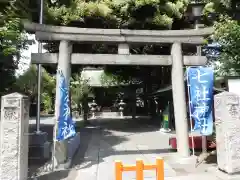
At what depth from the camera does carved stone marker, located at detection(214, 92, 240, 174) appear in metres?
7.60

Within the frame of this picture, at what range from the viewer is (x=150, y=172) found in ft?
28.0

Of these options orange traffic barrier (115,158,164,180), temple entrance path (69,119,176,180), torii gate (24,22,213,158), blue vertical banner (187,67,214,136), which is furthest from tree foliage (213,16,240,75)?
orange traffic barrier (115,158,164,180)

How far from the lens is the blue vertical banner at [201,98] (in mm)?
8844

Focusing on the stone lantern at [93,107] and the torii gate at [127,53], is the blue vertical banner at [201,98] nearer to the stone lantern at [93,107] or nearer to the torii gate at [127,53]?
the torii gate at [127,53]

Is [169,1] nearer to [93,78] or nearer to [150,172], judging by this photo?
[150,172]

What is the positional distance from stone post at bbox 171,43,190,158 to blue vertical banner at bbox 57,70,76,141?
3539mm

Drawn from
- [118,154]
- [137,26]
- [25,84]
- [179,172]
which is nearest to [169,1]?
[137,26]

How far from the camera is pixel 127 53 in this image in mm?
9789

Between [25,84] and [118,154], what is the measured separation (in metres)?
20.0

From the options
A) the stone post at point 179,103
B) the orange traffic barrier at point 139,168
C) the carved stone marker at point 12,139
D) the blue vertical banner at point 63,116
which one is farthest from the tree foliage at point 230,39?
the carved stone marker at point 12,139

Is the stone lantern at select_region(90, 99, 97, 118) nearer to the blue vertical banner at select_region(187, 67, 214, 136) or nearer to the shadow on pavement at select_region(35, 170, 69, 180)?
the shadow on pavement at select_region(35, 170, 69, 180)

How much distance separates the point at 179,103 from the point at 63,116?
389cm

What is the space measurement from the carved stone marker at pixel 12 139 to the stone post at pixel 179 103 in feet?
16.7

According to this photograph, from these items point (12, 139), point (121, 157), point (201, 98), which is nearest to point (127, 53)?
point (201, 98)
